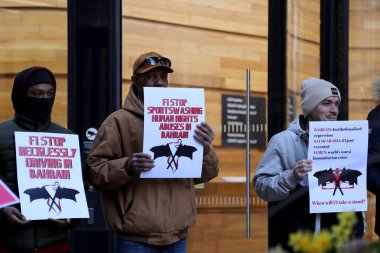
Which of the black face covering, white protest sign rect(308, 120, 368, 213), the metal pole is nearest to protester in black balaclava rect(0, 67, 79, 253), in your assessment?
the black face covering

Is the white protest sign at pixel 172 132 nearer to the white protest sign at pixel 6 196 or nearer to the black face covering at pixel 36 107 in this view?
the black face covering at pixel 36 107

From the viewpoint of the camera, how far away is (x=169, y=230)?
183 inches

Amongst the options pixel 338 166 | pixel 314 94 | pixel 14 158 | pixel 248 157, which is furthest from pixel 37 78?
pixel 248 157

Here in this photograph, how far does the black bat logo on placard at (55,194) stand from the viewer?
4.38 m

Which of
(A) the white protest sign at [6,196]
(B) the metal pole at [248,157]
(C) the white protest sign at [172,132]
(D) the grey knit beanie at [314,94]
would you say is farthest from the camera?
(B) the metal pole at [248,157]

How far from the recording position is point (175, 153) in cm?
464

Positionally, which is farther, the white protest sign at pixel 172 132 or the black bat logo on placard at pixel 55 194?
the white protest sign at pixel 172 132

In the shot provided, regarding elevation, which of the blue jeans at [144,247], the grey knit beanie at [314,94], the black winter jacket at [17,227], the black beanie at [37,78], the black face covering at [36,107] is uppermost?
the black beanie at [37,78]

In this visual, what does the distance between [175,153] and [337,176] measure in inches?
32.9

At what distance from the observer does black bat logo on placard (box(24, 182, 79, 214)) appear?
14.4 ft

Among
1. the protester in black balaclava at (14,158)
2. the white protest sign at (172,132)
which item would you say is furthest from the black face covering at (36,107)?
the white protest sign at (172,132)

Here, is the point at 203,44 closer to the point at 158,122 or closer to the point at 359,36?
the point at 359,36

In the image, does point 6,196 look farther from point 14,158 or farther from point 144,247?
point 144,247

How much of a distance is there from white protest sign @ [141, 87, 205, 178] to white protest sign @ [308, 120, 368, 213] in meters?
0.57
